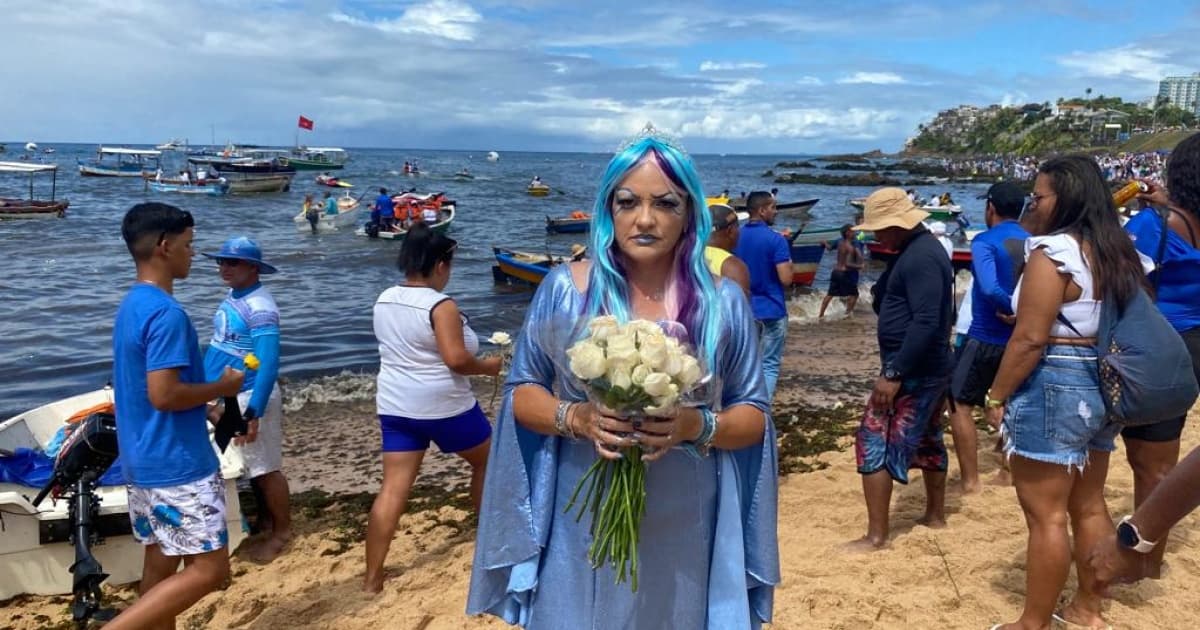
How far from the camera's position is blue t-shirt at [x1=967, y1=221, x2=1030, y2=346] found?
4477mm

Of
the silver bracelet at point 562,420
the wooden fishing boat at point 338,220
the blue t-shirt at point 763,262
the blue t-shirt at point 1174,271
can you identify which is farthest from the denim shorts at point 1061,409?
the wooden fishing boat at point 338,220

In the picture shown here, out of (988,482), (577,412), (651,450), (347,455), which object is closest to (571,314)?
(577,412)

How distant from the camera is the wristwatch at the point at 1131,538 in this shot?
6.46ft

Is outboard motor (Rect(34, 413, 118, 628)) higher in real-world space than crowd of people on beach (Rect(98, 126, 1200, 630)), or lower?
lower

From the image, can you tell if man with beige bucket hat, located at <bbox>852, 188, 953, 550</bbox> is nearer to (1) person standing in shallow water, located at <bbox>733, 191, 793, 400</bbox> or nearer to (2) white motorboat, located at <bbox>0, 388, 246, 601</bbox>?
(1) person standing in shallow water, located at <bbox>733, 191, 793, 400</bbox>

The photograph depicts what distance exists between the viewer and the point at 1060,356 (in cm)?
298

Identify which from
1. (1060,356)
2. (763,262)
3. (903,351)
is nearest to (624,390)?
(1060,356)

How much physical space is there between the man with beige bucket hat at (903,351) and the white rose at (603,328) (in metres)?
2.69

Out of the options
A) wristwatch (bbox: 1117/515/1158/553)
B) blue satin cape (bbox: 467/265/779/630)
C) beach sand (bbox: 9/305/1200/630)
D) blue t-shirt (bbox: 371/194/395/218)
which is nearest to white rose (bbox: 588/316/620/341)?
blue satin cape (bbox: 467/265/779/630)

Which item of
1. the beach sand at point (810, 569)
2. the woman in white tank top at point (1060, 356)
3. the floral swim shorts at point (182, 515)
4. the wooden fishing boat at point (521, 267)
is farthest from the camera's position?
the wooden fishing boat at point (521, 267)

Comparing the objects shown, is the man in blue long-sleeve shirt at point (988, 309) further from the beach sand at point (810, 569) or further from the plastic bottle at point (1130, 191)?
the beach sand at point (810, 569)

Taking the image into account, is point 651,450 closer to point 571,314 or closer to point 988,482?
point 571,314

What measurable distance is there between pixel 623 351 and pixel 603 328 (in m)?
0.12

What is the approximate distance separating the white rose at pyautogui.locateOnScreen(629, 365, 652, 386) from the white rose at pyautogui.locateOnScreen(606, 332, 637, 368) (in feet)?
0.05
